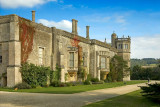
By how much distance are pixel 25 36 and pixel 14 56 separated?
2.64 meters

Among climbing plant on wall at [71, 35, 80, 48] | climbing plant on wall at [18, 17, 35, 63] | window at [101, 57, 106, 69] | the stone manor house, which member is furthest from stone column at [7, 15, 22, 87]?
window at [101, 57, 106, 69]

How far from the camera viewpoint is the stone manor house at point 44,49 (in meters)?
20.0

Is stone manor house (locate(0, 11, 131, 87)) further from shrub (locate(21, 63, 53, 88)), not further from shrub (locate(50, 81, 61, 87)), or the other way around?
shrub (locate(50, 81, 61, 87))

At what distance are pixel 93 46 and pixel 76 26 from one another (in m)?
4.58

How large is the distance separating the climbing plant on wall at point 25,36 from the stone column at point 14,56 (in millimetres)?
635

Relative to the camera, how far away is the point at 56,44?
83.9 feet

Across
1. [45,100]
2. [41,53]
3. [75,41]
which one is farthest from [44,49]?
[45,100]

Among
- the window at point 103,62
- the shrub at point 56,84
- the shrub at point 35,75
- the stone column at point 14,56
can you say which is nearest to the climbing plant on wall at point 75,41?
the window at point 103,62

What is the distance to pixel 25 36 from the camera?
2127 centimetres

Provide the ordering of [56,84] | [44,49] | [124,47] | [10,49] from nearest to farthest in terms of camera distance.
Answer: [10,49], [56,84], [44,49], [124,47]

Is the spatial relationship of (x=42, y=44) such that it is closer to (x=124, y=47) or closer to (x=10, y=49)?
(x=10, y=49)

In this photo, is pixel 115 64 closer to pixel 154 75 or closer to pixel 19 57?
pixel 154 75

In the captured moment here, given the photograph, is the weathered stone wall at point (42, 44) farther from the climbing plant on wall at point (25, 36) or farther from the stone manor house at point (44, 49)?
the climbing plant on wall at point (25, 36)

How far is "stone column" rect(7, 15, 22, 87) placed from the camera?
19.6 m
